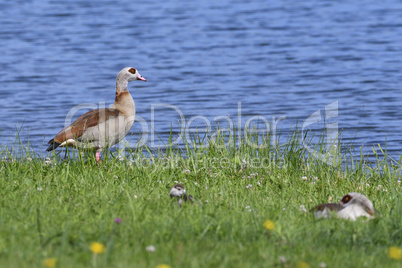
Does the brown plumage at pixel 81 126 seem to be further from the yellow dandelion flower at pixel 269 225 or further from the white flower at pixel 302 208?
the yellow dandelion flower at pixel 269 225

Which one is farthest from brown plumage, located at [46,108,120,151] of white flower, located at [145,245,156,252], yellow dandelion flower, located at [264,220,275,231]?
white flower, located at [145,245,156,252]

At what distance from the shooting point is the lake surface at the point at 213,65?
674 inches

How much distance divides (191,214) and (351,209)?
1.58 m

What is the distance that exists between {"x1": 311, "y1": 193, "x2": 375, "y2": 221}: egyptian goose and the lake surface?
501 cm

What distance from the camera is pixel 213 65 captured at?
24578 millimetres

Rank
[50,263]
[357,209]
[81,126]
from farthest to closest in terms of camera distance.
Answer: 1. [81,126]
2. [357,209]
3. [50,263]

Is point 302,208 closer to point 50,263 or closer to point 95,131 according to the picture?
point 50,263

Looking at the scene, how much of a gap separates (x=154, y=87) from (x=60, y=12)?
2294 centimetres

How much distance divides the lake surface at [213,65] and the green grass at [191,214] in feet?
8.07

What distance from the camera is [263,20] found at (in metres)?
36.6

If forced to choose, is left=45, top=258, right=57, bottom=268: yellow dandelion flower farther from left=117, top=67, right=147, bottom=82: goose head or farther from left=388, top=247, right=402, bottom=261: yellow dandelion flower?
left=117, top=67, right=147, bottom=82: goose head

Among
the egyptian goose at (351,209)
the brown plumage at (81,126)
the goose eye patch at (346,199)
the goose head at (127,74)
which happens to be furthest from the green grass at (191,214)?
the goose head at (127,74)

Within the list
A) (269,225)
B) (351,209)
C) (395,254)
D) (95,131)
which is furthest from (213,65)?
(395,254)

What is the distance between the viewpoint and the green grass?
5.65 meters
